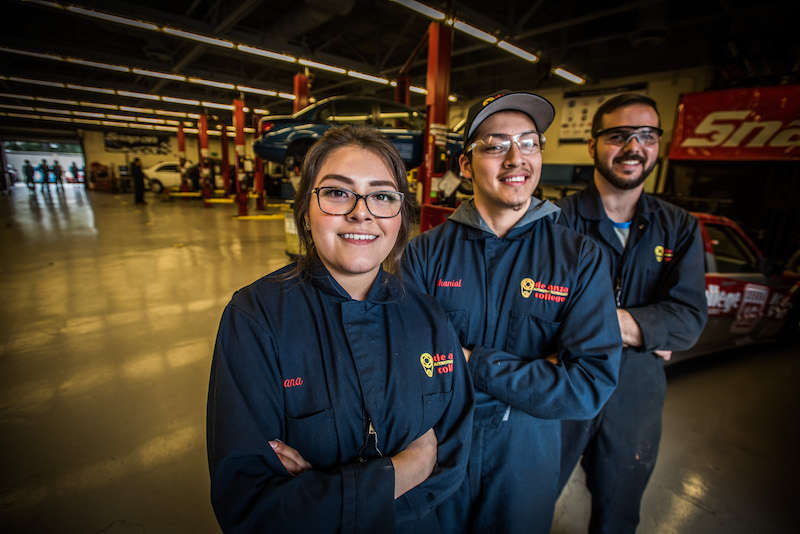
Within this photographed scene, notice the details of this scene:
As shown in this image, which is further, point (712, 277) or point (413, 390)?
point (712, 277)

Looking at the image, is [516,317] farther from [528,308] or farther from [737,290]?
[737,290]

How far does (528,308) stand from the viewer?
115 centimetres

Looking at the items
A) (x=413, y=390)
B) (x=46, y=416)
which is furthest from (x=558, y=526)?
(x=46, y=416)

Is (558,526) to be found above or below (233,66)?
below

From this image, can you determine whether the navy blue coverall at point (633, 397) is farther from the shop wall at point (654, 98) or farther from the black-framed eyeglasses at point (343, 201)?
the shop wall at point (654, 98)

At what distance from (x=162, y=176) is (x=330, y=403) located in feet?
76.2

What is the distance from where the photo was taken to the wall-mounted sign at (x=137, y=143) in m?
24.5

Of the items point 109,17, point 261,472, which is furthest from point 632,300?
point 109,17

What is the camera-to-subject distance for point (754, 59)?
265 inches

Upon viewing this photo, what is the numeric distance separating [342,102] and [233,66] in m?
8.43

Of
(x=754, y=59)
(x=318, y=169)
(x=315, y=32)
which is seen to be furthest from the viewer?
(x=315, y=32)

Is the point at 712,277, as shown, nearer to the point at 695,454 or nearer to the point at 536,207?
the point at 695,454

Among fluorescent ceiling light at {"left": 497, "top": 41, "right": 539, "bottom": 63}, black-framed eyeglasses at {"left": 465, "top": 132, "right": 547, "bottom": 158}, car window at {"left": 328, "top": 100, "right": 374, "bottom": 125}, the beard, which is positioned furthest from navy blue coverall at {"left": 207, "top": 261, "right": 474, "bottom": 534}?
fluorescent ceiling light at {"left": 497, "top": 41, "right": 539, "bottom": 63}

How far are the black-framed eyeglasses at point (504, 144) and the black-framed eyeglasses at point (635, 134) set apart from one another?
1.59 feet
